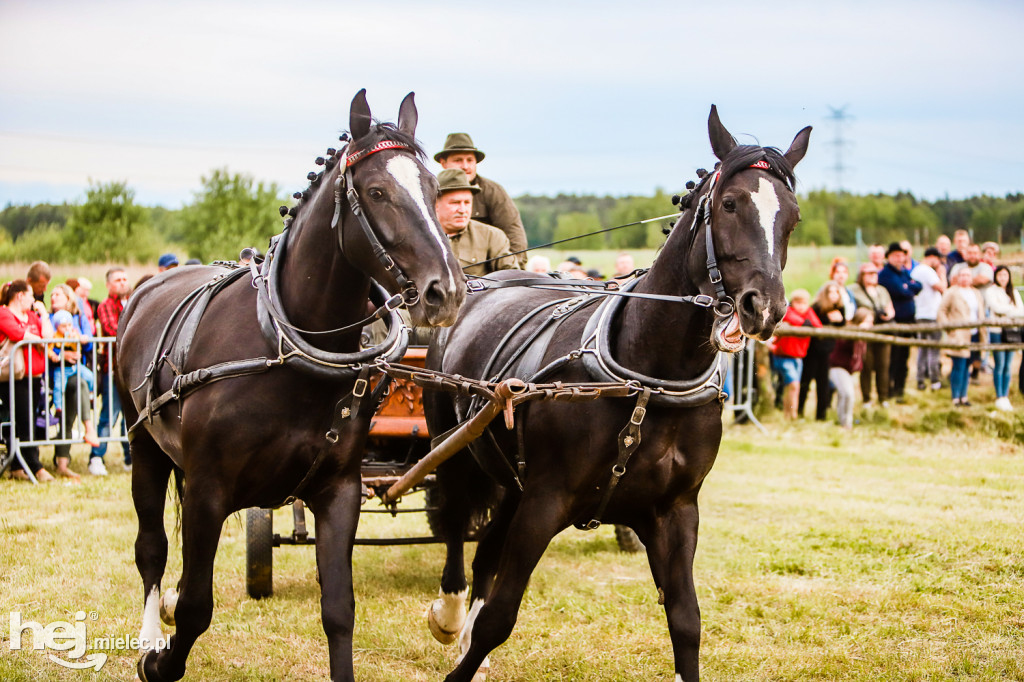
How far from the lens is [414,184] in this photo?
11.4 feet

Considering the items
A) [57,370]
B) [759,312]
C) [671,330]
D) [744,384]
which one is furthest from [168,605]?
[744,384]

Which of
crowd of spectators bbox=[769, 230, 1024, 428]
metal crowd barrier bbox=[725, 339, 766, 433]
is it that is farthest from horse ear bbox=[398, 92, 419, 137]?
crowd of spectators bbox=[769, 230, 1024, 428]

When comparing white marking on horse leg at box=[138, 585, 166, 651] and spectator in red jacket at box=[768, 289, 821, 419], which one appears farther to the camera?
spectator in red jacket at box=[768, 289, 821, 419]

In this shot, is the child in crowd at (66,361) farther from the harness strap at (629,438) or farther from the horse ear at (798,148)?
the horse ear at (798,148)

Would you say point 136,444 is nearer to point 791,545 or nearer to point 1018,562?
point 791,545

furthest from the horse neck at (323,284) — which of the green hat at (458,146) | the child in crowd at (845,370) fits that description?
the child in crowd at (845,370)

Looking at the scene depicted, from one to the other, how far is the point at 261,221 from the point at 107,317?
33043mm

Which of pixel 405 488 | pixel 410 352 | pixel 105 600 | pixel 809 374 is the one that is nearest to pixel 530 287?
pixel 410 352

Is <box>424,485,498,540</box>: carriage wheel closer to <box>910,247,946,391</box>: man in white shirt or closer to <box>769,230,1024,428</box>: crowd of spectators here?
<box>769,230,1024,428</box>: crowd of spectators

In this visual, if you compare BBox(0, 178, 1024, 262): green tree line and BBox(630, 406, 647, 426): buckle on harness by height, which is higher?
BBox(0, 178, 1024, 262): green tree line

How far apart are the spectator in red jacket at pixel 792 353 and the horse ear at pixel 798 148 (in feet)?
27.9

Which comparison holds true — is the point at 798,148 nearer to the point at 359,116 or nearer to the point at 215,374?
the point at 359,116

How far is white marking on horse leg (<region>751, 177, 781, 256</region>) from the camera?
136 inches

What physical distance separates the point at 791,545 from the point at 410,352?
3261 mm
